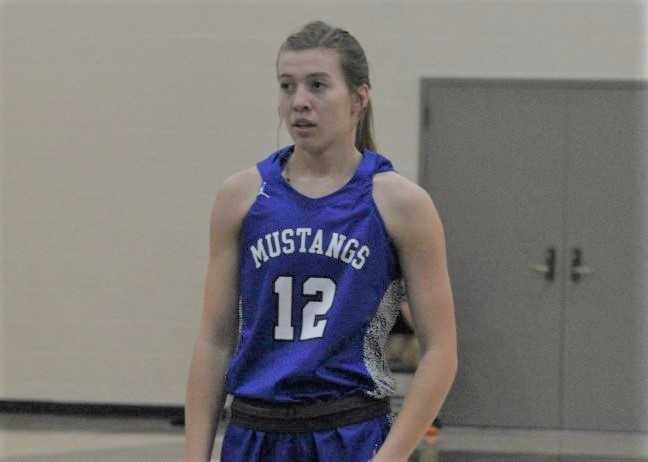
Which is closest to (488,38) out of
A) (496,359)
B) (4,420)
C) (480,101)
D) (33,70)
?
(480,101)

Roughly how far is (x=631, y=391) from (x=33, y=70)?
4104 mm

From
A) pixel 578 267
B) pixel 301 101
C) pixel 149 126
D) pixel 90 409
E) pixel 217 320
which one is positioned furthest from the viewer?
pixel 90 409

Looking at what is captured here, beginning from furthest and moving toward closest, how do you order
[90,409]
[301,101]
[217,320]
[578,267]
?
[90,409], [578,267], [217,320], [301,101]

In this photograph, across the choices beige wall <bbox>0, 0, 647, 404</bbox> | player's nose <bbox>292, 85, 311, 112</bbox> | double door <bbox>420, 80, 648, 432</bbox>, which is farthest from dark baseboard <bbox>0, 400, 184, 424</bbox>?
player's nose <bbox>292, 85, 311, 112</bbox>

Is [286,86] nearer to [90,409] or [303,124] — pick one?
[303,124]

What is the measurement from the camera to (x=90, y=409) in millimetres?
7781

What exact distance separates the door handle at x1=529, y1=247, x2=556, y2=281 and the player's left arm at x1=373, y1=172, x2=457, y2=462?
221 inches

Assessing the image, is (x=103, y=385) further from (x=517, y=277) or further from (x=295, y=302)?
(x=295, y=302)

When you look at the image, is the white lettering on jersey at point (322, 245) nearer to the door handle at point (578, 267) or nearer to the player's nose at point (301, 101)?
the player's nose at point (301, 101)

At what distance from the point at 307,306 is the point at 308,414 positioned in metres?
0.18

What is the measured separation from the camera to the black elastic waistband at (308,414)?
6.72 feet

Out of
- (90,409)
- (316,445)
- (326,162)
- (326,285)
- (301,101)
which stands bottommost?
(90,409)

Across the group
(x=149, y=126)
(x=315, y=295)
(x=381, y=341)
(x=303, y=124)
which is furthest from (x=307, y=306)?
(x=149, y=126)

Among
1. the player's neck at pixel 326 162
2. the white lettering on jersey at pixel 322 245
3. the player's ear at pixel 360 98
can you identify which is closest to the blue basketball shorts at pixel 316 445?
the white lettering on jersey at pixel 322 245
